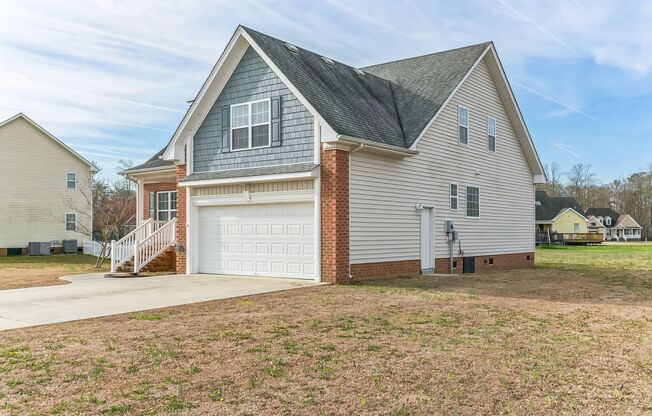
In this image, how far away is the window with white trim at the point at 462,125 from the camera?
64.9 feet

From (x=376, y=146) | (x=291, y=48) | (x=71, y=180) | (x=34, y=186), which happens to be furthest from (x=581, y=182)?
(x=376, y=146)

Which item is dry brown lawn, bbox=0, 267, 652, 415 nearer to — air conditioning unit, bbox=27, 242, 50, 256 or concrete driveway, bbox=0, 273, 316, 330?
concrete driveway, bbox=0, 273, 316, 330

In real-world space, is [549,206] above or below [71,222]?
above

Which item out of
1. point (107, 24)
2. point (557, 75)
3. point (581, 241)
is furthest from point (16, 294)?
point (581, 241)

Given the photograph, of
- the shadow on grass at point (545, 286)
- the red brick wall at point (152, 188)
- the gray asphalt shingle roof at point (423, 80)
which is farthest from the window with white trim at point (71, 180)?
the shadow on grass at point (545, 286)

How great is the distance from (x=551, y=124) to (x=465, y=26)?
25.0 meters

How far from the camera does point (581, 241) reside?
56.6 m

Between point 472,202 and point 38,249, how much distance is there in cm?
2754

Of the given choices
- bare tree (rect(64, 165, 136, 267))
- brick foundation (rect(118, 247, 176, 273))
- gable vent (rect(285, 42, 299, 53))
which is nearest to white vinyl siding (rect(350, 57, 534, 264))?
gable vent (rect(285, 42, 299, 53))

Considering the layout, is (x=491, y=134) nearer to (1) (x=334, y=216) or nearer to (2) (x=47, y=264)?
(1) (x=334, y=216)

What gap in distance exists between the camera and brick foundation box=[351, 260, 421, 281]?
15344mm

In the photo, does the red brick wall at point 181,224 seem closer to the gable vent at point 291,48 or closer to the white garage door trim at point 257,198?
the white garage door trim at point 257,198

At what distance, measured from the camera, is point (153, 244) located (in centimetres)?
1914

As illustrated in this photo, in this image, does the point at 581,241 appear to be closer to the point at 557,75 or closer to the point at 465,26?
the point at 557,75
